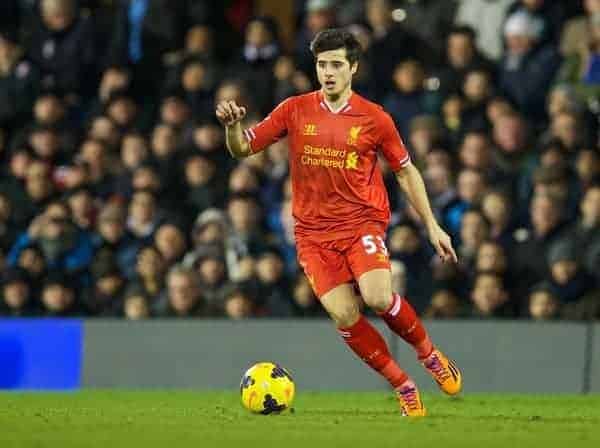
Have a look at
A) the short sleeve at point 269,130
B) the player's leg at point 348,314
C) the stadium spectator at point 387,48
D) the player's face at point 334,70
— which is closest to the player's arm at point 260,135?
the short sleeve at point 269,130

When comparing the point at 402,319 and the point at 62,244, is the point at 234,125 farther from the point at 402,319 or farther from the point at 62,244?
the point at 62,244

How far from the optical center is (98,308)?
1404cm

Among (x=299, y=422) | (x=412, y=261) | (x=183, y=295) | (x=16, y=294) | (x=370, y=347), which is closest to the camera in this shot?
(x=299, y=422)

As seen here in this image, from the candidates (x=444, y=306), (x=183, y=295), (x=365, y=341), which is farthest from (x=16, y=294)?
(x=365, y=341)

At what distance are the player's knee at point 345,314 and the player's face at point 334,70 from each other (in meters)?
1.30

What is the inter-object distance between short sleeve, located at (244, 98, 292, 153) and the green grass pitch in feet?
5.47

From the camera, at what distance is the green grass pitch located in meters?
7.80

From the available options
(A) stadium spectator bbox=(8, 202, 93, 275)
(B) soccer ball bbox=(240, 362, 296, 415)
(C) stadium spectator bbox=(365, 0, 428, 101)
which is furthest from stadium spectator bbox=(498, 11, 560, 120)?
(B) soccer ball bbox=(240, 362, 296, 415)

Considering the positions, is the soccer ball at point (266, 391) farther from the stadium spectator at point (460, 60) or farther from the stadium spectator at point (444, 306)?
the stadium spectator at point (460, 60)

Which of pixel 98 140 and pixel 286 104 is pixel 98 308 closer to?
pixel 98 140

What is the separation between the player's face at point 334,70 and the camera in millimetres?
9383

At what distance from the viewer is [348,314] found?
939cm

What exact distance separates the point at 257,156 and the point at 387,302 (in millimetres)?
5416

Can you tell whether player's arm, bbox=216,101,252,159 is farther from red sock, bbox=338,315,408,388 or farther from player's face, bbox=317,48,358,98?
red sock, bbox=338,315,408,388
